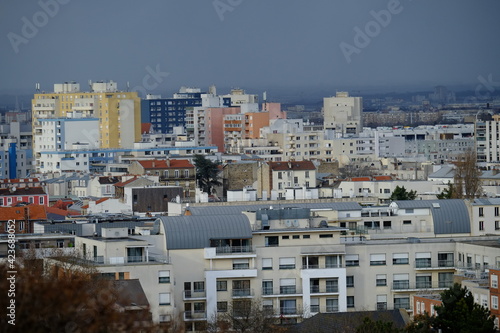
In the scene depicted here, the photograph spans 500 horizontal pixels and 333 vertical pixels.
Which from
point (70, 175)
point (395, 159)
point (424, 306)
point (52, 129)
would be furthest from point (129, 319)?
point (52, 129)

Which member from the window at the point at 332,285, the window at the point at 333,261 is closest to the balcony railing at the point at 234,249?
the window at the point at 333,261

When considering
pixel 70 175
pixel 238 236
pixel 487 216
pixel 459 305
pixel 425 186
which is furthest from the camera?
pixel 70 175

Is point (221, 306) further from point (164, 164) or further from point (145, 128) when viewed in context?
point (145, 128)

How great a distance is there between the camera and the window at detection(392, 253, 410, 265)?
31.6 meters

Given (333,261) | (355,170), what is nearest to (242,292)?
(333,261)

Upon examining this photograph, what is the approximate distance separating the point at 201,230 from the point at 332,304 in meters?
2.74

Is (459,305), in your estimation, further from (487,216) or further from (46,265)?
(487,216)

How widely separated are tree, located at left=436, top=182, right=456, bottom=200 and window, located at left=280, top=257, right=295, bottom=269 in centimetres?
1806

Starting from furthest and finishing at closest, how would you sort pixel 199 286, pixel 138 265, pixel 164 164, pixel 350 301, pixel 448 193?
pixel 164 164
pixel 448 193
pixel 350 301
pixel 199 286
pixel 138 265

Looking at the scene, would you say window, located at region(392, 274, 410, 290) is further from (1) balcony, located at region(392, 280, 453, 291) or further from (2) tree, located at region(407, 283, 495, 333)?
(2) tree, located at region(407, 283, 495, 333)

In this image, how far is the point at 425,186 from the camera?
56.6 meters

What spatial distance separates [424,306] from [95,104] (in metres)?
71.6

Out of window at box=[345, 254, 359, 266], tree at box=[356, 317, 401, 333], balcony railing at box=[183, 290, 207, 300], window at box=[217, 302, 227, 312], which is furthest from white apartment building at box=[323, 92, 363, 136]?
tree at box=[356, 317, 401, 333]

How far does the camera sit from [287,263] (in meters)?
31.1
